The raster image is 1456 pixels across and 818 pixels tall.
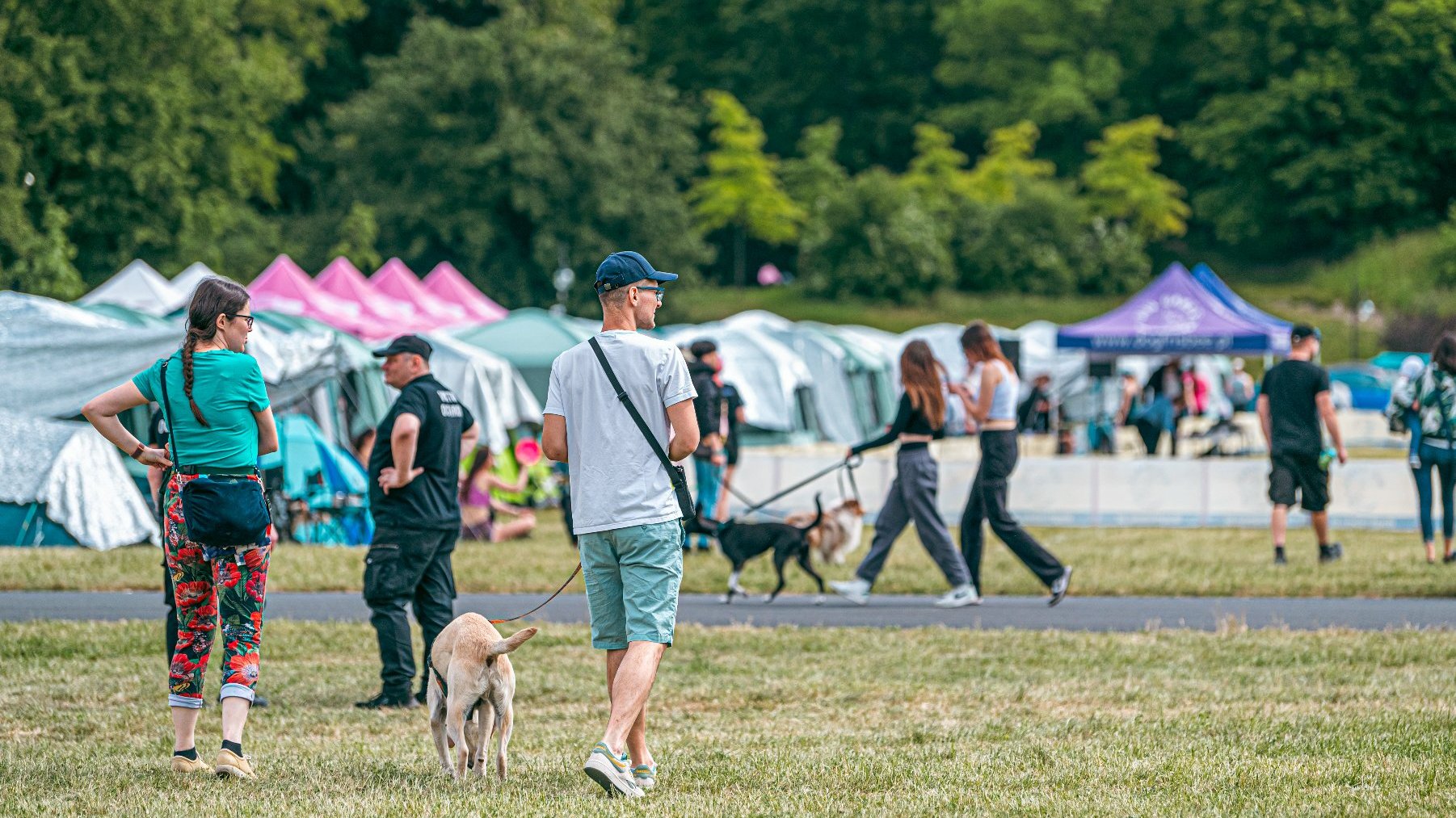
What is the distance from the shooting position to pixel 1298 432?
1355 cm

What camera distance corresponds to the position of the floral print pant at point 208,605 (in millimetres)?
6125

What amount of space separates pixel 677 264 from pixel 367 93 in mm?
10931

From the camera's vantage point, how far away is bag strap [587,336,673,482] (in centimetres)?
578

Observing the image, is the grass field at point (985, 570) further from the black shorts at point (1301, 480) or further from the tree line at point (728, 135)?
the tree line at point (728, 135)

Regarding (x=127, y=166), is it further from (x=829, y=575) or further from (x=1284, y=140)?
(x=1284, y=140)

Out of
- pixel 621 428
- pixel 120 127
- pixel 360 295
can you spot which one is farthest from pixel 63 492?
pixel 120 127

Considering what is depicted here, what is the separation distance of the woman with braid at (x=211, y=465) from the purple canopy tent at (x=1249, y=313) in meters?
20.6

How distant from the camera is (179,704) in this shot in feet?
20.4

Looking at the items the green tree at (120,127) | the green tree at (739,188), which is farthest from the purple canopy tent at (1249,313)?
the green tree at (739,188)

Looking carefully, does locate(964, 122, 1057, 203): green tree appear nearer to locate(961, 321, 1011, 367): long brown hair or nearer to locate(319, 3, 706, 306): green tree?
locate(319, 3, 706, 306): green tree

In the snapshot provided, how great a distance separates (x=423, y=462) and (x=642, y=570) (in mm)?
2505

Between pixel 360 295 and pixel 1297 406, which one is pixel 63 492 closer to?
pixel 1297 406

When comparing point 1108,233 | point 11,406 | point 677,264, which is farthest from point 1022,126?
point 11,406

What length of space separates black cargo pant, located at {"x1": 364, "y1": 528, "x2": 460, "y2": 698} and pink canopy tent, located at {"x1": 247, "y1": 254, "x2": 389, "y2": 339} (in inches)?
731
